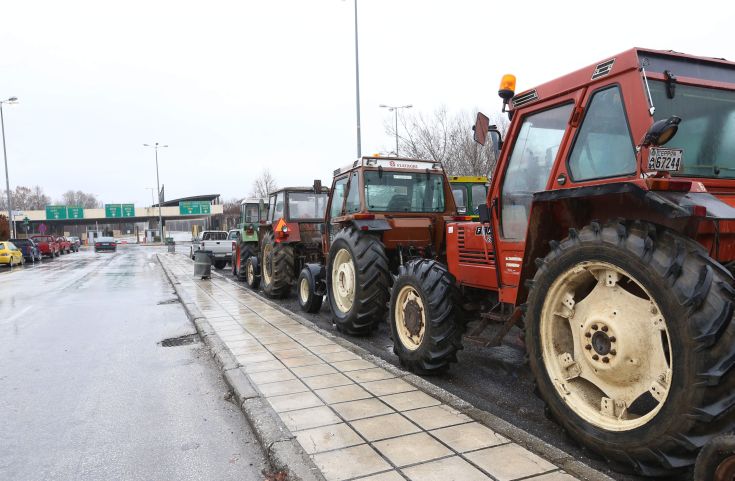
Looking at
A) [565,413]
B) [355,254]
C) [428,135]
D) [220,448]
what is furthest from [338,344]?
[428,135]

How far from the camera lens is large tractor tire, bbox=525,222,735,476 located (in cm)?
228

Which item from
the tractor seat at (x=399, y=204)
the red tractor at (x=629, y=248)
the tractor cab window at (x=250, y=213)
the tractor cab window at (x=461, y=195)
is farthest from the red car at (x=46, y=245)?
the red tractor at (x=629, y=248)

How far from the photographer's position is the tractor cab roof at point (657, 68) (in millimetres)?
3100

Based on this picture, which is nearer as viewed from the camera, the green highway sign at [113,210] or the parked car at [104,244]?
the parked car at [104,244]

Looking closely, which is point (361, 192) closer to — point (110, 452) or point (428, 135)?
point (110, 452)

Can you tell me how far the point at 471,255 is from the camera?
193 inches

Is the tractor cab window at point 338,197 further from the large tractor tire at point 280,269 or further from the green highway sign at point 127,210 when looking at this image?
the green highway sign at point 127,210

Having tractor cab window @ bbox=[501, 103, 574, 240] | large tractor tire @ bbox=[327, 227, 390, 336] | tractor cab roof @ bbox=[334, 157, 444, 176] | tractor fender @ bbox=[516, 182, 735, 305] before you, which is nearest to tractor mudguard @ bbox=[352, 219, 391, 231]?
large tractor tire @ bbox=[327, 227, 390, 336]

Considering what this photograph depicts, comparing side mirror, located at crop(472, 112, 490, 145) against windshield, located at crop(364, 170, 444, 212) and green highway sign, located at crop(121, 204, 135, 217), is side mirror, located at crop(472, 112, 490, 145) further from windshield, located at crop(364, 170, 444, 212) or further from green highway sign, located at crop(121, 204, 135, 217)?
green highway sign, located at crop(121, 204, 135, 217)

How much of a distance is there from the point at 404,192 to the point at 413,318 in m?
2.88

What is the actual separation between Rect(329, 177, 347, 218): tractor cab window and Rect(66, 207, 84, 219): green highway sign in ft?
233

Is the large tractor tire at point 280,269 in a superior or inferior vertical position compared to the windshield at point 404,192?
inferior

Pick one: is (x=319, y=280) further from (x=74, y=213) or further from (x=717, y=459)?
(x=74, y=213)

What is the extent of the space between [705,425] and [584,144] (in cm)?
189
